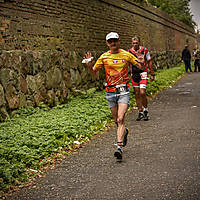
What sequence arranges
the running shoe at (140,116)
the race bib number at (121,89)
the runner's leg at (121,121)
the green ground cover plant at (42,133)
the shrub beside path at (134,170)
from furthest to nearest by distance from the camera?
the running shoe at (140,116) → the race bib number at (121,89) → the runner's leg at (121,121) → the green ground cover plant at (42,133) → the shrub beside path at (134,170)

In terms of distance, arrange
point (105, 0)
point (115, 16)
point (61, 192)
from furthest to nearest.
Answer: point (115, 16), point (105, 0), point (61, 192)

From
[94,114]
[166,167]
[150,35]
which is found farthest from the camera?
[150,35]

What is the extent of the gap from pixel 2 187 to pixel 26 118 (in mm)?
3859

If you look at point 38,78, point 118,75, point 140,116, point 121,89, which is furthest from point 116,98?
point 38,78

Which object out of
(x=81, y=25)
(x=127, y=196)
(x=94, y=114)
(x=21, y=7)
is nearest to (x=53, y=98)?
(x=94, y=114)

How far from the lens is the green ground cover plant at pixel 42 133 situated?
542 centimetres

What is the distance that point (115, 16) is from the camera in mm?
16234

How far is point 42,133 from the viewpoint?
280 inches

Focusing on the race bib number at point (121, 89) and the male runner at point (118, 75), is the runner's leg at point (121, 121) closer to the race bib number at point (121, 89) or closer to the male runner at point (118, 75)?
the male runner at point (118, 75)

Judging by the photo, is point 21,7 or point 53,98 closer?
point 21,7

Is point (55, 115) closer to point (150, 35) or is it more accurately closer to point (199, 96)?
point (199, 96)

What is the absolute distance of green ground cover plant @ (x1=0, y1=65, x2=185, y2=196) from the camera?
5.42 metres

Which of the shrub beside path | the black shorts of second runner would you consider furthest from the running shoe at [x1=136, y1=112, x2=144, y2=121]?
the black shorts of second runner

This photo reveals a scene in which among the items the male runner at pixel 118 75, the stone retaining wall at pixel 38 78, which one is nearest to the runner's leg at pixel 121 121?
the male runner at pixel 118 75
